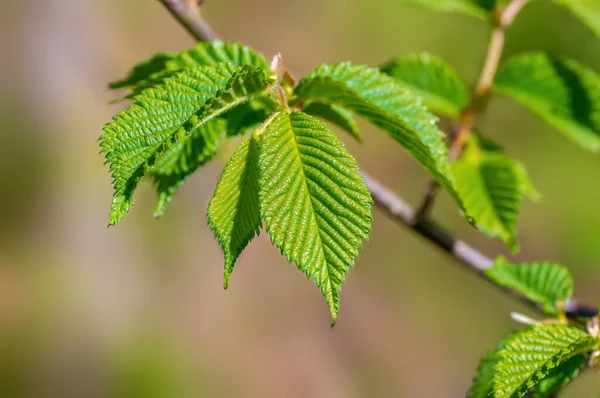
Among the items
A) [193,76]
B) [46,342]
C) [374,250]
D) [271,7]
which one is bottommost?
[46,342]

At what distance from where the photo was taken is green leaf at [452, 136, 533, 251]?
1.27 m

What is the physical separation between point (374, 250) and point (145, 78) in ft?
11.9

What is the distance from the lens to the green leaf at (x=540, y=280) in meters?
1.14

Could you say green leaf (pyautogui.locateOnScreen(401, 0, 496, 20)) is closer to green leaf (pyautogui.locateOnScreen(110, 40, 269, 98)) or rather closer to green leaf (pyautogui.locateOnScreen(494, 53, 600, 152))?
green leaf (pyautogui.locateOnScreen(494, 53, 600, 152))

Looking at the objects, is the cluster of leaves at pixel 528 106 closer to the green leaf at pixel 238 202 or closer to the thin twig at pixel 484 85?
the thin twig at pixel 484 85

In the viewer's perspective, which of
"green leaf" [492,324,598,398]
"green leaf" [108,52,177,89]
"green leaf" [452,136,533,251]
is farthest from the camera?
"green leaf" [452,136,533,251]

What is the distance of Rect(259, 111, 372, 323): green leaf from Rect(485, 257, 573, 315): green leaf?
53 centimetres

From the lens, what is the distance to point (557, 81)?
133 centimetres

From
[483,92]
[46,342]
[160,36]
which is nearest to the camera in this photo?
[483,92]

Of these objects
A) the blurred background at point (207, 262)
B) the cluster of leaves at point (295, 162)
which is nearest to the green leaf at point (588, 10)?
the cluster of leaves at point (295, 162)

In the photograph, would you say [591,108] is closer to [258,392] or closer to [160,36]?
[258,392]

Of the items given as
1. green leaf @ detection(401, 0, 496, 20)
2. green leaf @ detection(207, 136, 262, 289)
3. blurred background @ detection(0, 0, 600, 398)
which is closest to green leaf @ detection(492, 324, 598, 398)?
green leaf @ detection(207, 136, 262, 289)

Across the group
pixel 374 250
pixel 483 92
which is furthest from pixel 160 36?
pixel 483 92

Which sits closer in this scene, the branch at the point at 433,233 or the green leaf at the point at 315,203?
the green leaf at the point at 315,203
